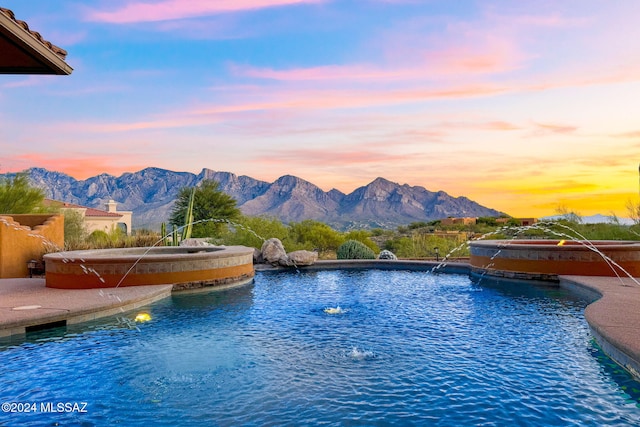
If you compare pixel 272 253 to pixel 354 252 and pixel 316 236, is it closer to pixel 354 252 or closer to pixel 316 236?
pixel 354 252

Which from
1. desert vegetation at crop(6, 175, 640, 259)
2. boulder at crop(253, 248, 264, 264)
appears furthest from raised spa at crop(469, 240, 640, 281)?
boulder at crop(253, 248, 264, 264)

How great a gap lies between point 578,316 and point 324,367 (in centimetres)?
683

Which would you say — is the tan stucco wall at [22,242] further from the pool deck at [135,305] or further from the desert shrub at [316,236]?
the desert shrub at [316,236]

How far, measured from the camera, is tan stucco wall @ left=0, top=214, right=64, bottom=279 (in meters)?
16.0

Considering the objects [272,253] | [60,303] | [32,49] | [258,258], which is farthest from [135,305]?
[258,258]

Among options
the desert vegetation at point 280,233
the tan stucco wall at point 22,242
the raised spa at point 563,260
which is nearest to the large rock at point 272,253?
the desert vegetation at point 280,233

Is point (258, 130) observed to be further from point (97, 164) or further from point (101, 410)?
point (101, 410)

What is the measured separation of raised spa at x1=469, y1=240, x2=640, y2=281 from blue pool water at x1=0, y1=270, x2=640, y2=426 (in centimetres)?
439

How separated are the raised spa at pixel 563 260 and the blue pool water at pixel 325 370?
14.4 feet

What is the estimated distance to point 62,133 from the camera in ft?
84.6

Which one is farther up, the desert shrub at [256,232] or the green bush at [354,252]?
the desert shrub at [256,232]

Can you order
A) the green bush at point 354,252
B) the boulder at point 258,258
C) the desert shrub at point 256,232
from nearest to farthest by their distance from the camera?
the boulder at point 258,258 → the green bush at point 354,252 → the desert shrub at point 256,232

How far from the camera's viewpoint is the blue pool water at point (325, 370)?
5398 millimetres

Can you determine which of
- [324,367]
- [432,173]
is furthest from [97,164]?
[324,367]
